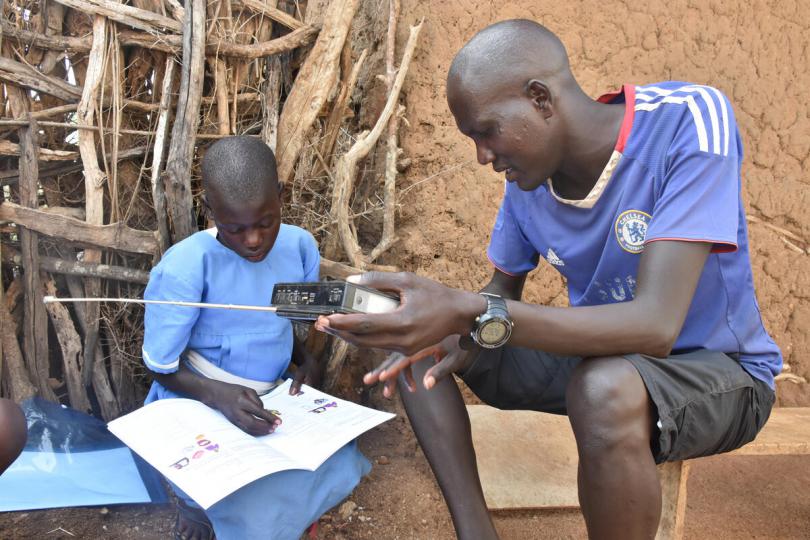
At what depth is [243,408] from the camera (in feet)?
6.07

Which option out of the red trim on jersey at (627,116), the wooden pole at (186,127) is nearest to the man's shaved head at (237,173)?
the wooden pole at (186,127)

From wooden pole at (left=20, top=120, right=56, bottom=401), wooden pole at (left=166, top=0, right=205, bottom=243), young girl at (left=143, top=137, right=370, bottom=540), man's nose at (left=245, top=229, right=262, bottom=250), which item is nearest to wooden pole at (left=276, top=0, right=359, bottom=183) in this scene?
wooden pole at (left=166, top=0, right=205, bottom=243)

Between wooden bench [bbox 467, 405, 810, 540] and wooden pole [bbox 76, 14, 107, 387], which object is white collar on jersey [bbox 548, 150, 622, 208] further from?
wooden pole [bbox 76, 14, 107, 387]

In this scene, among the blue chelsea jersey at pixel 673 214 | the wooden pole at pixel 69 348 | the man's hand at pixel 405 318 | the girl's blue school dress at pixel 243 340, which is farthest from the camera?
the wooden pole at pixel 69 348

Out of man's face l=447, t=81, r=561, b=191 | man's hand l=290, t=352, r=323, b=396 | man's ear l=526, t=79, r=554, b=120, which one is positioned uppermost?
man's ear l=526, t=79, r=554, b=120

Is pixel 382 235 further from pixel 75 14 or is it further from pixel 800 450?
pixel 800 450

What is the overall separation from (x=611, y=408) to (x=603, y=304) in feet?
1.21

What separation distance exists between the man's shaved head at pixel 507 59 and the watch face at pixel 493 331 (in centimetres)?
56

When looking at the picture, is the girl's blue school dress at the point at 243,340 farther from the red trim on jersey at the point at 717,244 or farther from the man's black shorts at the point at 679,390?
the red trim on jersey at the point at 717,244

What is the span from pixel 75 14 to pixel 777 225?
2.92 metres

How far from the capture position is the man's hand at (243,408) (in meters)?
1.82

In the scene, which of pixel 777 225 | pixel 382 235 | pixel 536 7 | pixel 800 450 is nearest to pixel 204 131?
pixel 382 235

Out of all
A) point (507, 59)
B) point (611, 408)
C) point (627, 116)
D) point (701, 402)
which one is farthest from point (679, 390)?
point (507, 59)

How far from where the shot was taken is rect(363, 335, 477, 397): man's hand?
1.46m
